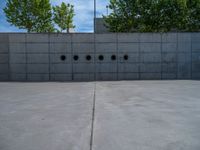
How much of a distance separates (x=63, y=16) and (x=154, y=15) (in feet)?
47.7

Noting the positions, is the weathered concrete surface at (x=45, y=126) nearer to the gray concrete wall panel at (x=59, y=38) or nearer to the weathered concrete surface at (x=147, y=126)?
the weathered concrete surface at (x=147, y=126)

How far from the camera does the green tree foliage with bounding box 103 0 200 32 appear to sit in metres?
26.6

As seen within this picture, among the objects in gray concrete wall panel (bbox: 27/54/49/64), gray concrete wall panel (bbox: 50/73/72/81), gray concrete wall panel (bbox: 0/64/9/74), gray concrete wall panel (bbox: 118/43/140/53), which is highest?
gray concrete wall panel (bbox: 118/43/140/53)

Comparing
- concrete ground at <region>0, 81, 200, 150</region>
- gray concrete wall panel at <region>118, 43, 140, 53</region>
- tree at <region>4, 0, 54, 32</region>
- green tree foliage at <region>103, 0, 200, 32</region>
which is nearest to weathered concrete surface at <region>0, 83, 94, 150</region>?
concrete ground at <region>0, 81, 200, 150</region>

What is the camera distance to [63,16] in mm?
36094

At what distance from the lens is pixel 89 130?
475 cm

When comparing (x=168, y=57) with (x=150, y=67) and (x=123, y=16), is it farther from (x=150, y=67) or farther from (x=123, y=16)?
(x=123, y=16)

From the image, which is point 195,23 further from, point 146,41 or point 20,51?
point 20,51

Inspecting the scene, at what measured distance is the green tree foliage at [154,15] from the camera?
87.3 feet

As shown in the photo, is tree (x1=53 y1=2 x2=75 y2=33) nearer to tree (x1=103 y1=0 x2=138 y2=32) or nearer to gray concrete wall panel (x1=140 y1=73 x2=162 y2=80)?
tree (x1=103 y1=0 x2=138 y2=32)

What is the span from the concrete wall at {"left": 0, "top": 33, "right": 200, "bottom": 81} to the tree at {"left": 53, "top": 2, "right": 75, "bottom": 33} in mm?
18559

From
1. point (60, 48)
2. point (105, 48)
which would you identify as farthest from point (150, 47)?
point (60, 48)

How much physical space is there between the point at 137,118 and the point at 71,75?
12.3 meters

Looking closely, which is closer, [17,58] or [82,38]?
[17,58]
